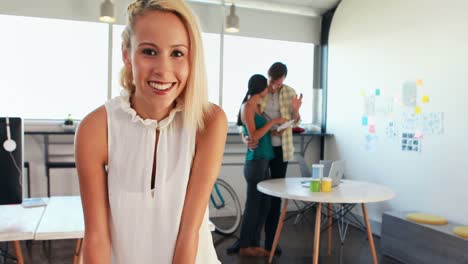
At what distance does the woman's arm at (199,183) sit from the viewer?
84cm

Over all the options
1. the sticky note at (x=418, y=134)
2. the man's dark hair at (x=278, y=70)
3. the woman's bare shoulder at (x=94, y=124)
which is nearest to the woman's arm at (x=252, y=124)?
the man's dark hair at (x=278, y=70)

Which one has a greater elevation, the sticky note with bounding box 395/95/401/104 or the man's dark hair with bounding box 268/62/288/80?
the man's dark hair with bounding box 268/62/288/80

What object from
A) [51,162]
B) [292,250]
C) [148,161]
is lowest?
[292,250]

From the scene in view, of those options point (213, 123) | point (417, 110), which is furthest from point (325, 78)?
point (213, 123)

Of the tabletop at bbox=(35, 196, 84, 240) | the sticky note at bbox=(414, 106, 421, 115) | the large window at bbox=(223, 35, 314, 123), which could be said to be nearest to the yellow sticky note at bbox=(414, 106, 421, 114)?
the sticky note at bbox=(414, 106, 421, 115)

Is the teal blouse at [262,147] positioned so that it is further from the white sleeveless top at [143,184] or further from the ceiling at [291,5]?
the white sleeveless top at [143,184]

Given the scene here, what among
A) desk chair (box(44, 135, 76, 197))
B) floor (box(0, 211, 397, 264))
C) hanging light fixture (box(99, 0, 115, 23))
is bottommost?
floor (box(0, 211, 397, 264))

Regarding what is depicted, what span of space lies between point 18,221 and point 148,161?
1109mm

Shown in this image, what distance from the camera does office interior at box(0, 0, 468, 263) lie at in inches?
129

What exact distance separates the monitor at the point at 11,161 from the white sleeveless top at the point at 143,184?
1.05 meters

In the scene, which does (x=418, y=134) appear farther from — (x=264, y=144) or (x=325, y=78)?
(x=325, y=78)

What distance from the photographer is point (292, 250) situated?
135 inches

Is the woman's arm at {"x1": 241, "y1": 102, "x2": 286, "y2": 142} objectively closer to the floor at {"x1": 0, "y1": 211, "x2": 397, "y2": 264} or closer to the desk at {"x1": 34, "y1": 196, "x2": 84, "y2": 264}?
the floor at {"x1": 0, "y1": 211, "x2": 397, "y2": 264}

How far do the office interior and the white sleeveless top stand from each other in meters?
2.57
